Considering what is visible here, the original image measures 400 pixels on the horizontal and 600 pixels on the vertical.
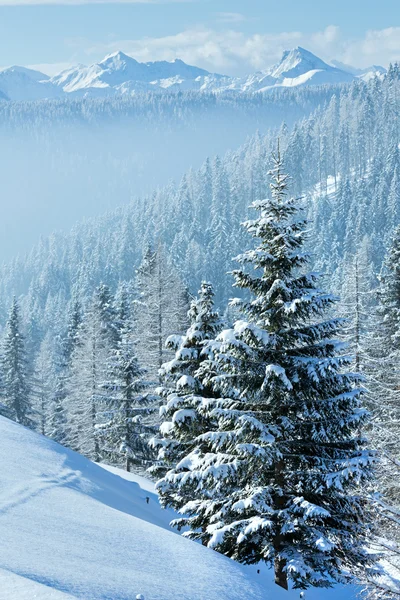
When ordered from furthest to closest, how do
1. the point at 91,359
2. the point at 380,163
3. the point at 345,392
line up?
the point at 380,163 → the point at 91,359 → the point at 345,392

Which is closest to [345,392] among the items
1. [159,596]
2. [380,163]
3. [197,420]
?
[197,420]

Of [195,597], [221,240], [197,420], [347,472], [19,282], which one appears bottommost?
[19,282]

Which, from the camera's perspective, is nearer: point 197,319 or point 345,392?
point 345,392

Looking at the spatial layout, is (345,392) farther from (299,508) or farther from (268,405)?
(299,508)

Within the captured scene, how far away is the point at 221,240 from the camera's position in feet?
409

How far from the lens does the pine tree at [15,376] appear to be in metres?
42.2

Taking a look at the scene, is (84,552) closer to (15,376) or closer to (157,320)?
(157,320)

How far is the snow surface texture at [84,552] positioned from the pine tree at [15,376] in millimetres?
33255

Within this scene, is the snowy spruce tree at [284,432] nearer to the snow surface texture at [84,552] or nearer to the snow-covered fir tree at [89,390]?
the snow surface texture at [84,552]

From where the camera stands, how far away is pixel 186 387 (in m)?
15.0

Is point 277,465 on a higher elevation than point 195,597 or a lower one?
lower

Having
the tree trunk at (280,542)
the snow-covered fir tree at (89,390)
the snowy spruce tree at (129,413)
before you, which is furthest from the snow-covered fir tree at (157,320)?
the tree trunk at (280,542)

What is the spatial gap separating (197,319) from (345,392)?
534 cm

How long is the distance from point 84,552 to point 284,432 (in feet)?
19.5
